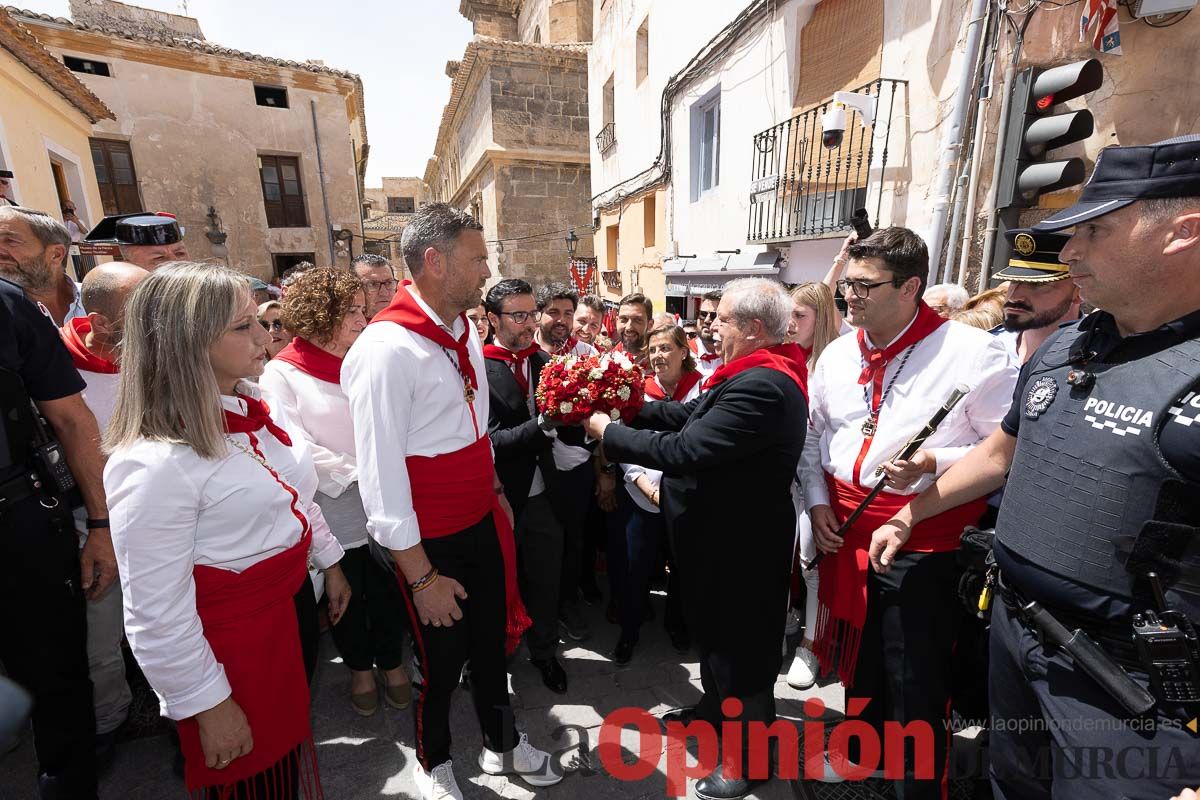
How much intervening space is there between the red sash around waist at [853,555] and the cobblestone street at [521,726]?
25.9 inches

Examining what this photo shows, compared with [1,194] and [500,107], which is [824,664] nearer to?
[1,194]

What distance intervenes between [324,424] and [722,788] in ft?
8.22

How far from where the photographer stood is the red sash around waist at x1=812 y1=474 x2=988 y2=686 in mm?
2238

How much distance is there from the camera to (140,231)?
3.62 meters

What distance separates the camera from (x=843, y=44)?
639 centimetres

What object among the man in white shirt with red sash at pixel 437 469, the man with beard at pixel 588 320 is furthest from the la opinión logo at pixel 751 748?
the man with beard at pixel 588 320

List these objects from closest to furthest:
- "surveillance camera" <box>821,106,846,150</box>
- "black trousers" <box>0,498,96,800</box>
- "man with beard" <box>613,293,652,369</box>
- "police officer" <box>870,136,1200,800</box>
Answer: "police officer" <box>870,136,1200,800</box> → "black trousers" <box>0,498,96,800</box> → "man with beard" <box>613,293,652,369</box> → "surveillance camera" <box>821,106,846,150</box>

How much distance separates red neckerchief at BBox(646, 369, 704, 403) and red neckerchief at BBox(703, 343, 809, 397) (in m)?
1.18

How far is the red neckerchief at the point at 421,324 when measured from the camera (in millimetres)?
2141

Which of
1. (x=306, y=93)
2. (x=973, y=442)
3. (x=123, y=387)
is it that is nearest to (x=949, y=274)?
(x=973, y=442)

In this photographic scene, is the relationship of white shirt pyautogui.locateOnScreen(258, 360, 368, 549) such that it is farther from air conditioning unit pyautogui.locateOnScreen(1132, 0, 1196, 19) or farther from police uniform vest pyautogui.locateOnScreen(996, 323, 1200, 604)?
air conditioning unit pyautogui.locateOnScreen(1132, 0, 1196, 19)

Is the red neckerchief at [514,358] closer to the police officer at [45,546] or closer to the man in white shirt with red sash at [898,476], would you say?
the man in white shirt with red sash at [898,476]

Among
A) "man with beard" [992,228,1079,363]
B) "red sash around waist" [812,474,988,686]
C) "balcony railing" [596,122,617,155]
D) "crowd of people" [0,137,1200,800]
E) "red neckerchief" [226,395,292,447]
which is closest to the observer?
"crowd of people" [0,137,1200,800]

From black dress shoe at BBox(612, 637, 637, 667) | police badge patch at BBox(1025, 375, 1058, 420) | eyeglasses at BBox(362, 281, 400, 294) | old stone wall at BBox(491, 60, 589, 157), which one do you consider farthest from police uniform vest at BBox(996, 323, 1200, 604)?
old stone wall at BBox(491, 60, 589, 157)
